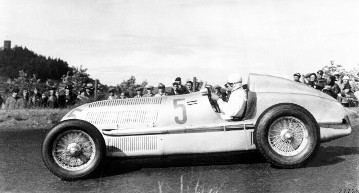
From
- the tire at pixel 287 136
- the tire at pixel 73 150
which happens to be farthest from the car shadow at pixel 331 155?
the tire at pixel 73 150

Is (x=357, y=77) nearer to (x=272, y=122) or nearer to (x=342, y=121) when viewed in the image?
(x=342, y=121)

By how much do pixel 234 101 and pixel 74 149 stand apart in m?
2.56


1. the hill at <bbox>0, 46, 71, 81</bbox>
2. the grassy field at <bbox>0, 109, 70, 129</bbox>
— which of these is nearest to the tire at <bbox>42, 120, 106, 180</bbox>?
the grassy field at <bbox>0, 109, 70, 129</bbox>

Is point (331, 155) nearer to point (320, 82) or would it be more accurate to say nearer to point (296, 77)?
point (296, 77)

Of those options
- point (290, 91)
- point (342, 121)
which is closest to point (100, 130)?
point (290, 91)

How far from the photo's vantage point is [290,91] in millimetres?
6871

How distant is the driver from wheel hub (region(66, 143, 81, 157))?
7.49ft

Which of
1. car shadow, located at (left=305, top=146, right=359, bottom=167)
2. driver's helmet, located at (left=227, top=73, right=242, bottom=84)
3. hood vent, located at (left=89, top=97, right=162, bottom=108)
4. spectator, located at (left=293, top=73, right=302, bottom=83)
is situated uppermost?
spectator, located at (left=293, top=73, right=302, bottom=83)

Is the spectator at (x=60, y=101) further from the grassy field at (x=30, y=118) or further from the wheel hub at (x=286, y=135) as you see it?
the wheel hub at (x=286, y=135)

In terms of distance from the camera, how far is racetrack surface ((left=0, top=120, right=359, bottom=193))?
5441 mm

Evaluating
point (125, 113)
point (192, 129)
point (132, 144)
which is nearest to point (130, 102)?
point (125, 113)

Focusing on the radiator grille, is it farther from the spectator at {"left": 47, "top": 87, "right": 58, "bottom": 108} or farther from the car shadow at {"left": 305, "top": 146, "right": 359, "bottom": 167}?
the spectator at {"left": 47, "top": 87, "right": 58, "bottom": 108}

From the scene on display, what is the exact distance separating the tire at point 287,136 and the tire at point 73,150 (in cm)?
242

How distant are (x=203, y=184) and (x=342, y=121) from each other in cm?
281
